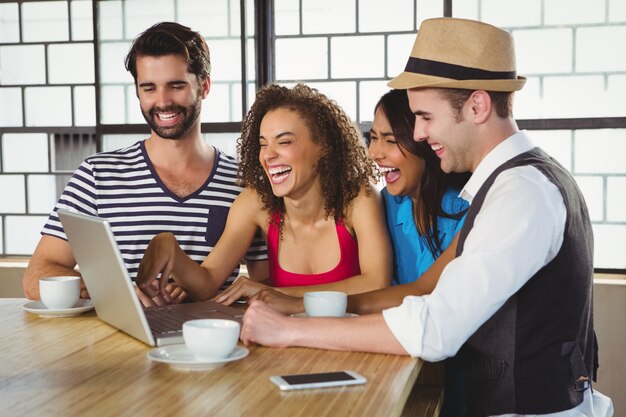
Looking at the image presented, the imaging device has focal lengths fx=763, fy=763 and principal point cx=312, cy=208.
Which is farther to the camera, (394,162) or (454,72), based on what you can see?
(394,162)

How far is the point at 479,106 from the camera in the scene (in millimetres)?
1696

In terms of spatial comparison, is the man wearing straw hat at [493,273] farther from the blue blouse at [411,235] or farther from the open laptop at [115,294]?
the blue blouse at [411,235]

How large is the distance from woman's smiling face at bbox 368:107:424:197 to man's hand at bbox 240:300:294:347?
3.02 feet

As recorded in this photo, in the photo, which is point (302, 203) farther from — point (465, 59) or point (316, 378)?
point (316, 378)

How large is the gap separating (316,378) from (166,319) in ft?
1.80

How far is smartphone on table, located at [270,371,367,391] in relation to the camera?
1.20 meters

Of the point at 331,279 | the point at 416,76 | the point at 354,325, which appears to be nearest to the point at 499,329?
the point at 354,325

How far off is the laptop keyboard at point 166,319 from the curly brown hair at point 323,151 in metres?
0.72

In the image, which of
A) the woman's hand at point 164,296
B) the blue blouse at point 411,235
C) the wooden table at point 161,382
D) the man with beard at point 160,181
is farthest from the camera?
the man with beard at point 160,181

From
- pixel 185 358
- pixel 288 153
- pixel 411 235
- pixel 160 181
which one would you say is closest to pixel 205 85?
pixel 160 181

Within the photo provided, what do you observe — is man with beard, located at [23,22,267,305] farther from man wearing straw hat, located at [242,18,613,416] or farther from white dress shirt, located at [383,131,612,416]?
white dress shirt, located at [383,131,612,416]

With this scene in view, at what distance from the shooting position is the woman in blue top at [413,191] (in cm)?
229

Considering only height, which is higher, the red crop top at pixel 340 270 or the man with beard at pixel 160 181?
the man with beard at pixel 160 181

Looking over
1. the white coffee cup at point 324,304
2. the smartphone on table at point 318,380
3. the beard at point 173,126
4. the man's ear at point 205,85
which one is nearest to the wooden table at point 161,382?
the smartphone on table at point 318,380
